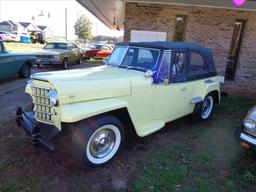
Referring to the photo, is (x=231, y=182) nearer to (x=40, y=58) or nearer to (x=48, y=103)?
(x=48, y=103)

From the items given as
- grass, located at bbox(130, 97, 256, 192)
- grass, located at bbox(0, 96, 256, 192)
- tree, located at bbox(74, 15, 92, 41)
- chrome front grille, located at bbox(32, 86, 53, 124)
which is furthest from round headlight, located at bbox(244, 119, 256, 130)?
tree, located at bbox(74, 15, 92, 41)

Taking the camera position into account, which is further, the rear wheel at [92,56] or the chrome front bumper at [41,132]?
the rear wheel at [92,56]

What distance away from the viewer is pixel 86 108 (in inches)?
129

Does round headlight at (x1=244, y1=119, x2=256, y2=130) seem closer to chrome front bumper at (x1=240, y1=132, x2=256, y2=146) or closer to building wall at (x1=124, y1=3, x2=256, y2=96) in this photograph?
chrome front bumper at (x1=240, y1=132, x2=256, y2=146)

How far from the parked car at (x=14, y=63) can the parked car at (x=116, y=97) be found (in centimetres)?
532

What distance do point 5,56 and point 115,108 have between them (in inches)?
267

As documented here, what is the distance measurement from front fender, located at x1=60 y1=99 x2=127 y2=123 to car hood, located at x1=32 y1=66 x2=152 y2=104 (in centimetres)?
8

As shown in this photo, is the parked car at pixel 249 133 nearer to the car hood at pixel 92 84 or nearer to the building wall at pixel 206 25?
the car hood at pixel 92 84

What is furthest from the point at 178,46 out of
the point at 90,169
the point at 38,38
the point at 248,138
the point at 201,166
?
the point at 38,38

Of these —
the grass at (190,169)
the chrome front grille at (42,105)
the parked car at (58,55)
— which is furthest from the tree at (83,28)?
the chrome front grille at (42,105)

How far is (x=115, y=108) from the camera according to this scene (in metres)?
3.60

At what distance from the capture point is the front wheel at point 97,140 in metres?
3.29

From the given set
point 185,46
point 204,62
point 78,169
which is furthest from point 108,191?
point 204,62

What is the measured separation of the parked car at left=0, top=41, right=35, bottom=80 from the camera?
337 inches
